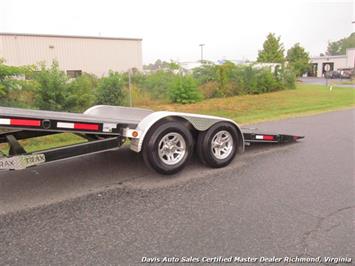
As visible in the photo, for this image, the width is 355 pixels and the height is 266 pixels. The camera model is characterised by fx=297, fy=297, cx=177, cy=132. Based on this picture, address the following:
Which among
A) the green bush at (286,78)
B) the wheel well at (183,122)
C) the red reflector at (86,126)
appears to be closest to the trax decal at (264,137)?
the wheel well at (183,122)

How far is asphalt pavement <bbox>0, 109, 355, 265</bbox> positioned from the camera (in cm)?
265

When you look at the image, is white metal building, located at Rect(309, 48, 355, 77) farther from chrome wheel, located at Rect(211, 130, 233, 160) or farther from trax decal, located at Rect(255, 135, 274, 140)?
→ chrome wheel, located at Rect(211, 130, 233, 160)

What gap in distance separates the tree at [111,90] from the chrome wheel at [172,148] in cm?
841

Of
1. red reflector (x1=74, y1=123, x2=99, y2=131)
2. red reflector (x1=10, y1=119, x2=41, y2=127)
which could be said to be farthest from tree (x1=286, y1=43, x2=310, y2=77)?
red reflector (x1=10, y1=119, x2=41, y2=127)

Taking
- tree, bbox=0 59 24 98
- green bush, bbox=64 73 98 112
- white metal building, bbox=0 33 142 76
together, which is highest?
white metal building, bbox=0 33 142 76

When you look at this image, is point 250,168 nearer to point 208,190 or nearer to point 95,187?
point 208,190

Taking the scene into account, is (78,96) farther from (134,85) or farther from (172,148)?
(172,148)

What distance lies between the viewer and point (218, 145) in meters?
4.82

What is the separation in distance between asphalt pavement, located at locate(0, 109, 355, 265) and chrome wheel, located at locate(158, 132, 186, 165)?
0.86 feet

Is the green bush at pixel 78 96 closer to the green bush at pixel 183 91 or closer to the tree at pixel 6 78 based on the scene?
the tree at pixel 6 78

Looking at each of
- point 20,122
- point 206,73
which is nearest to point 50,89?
point 20,122

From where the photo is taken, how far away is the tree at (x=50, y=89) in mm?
9902

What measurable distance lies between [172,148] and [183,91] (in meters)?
10.8

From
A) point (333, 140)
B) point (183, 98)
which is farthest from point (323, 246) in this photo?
point (183, 98)
